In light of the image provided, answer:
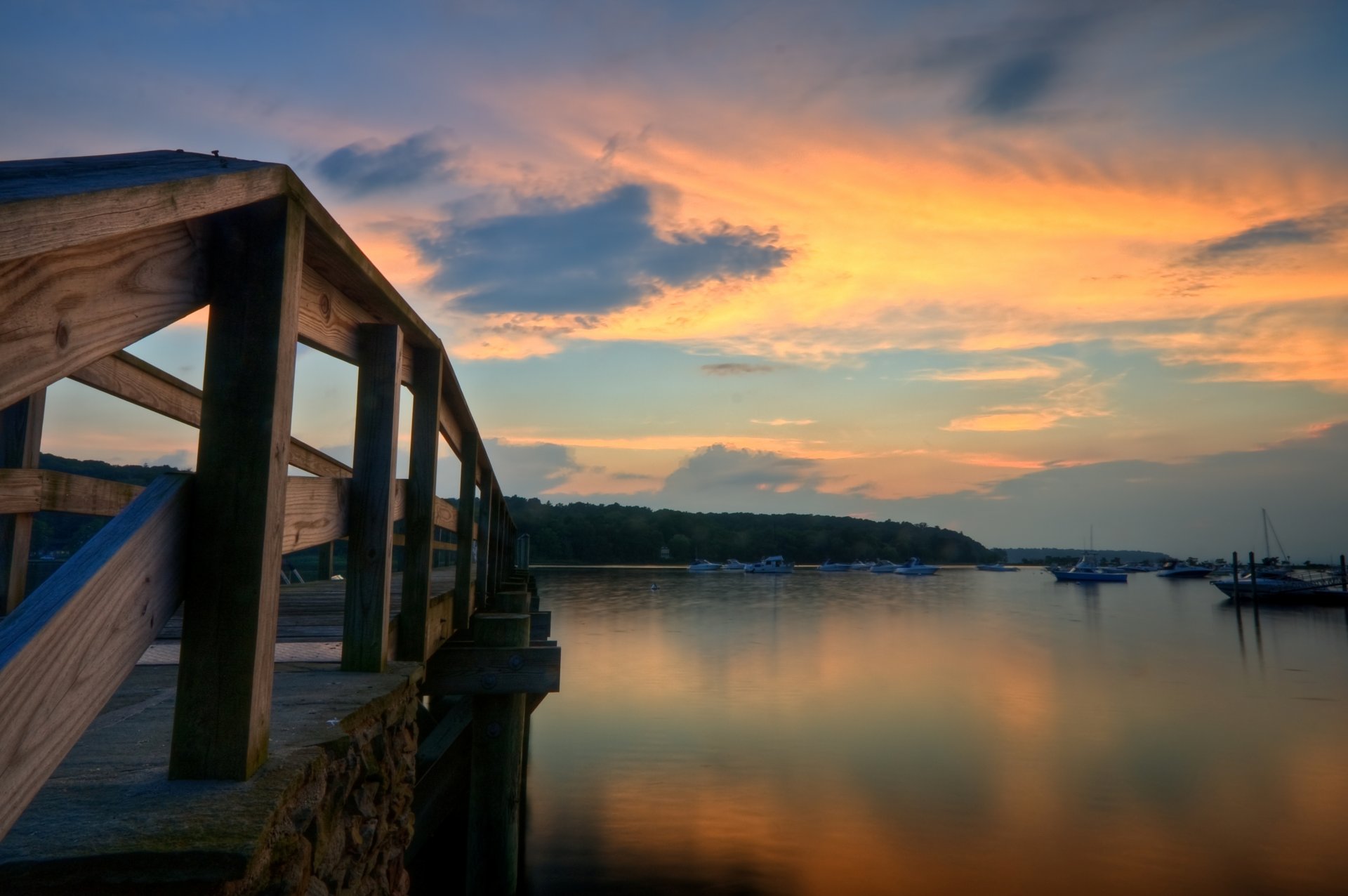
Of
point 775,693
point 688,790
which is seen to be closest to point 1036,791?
point 688,790

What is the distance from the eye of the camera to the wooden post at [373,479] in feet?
9.52

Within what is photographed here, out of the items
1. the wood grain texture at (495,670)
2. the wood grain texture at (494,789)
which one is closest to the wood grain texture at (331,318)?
the wood grain texture at (495,670)

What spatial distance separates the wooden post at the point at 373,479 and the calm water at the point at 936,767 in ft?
26.9

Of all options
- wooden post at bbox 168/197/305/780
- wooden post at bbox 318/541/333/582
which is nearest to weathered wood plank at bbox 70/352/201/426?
wooden post at bbox 168/197/305/780

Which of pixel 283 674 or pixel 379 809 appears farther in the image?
pixel 283 674

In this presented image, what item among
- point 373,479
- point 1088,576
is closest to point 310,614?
point 373,479

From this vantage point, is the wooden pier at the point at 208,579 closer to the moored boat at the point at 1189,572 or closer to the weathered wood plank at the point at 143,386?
the weathered wood plank at the point at 143,386

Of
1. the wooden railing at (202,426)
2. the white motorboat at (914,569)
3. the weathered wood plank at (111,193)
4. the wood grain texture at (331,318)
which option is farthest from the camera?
the white motorboat at (914,569)

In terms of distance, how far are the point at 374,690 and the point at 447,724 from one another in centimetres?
558

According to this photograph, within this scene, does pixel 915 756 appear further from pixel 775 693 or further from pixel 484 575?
pixel 484 575

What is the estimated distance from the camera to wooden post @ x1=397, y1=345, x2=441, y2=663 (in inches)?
148

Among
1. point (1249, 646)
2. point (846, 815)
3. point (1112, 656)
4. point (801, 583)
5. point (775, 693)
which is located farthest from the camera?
point (801, 583)

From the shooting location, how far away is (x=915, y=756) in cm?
1733

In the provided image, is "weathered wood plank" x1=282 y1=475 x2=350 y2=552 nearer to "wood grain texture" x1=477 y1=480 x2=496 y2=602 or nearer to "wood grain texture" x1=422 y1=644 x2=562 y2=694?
"wood grain texture" x1=422 y1=644 x2=562 y2=694
